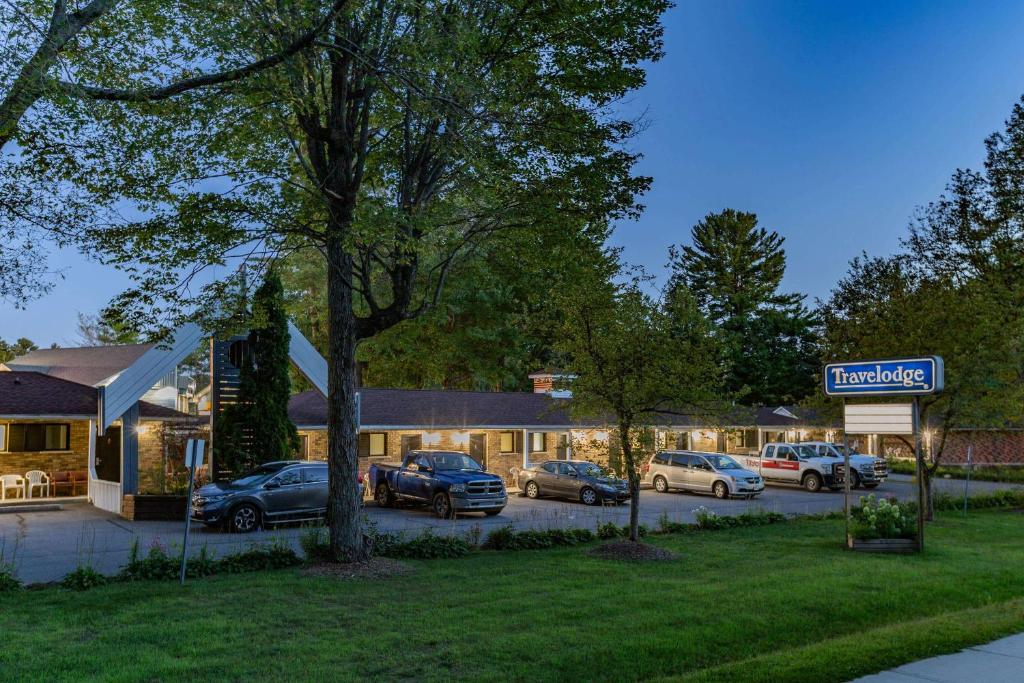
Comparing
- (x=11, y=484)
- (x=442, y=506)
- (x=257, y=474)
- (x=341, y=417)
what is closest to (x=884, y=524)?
(x=341, y=417)

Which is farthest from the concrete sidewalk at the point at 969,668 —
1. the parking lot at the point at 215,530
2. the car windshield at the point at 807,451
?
the car windshield at the point at 807,451

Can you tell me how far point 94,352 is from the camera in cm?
3086

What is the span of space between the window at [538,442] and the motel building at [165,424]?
5 cm

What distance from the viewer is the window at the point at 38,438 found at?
88.2 ft

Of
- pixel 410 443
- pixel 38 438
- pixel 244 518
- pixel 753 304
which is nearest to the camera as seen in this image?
pixel 244 518

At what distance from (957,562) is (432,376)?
3586 cm

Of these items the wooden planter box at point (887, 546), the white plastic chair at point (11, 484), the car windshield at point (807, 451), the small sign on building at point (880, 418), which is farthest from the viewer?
the car windshield at point (807, 451)

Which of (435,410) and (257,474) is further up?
(435,410)

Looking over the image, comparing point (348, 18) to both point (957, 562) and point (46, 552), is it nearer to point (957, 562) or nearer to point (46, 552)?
point (46, 552)

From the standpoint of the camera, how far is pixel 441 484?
2317cm

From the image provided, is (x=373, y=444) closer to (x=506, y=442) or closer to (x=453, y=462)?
(x=453, y=462)

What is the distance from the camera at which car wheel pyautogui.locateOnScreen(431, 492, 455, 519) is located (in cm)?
2281

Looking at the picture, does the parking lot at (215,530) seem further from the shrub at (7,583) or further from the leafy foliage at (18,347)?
the leafy foliage at (18,347)

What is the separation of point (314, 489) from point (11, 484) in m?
12.3
